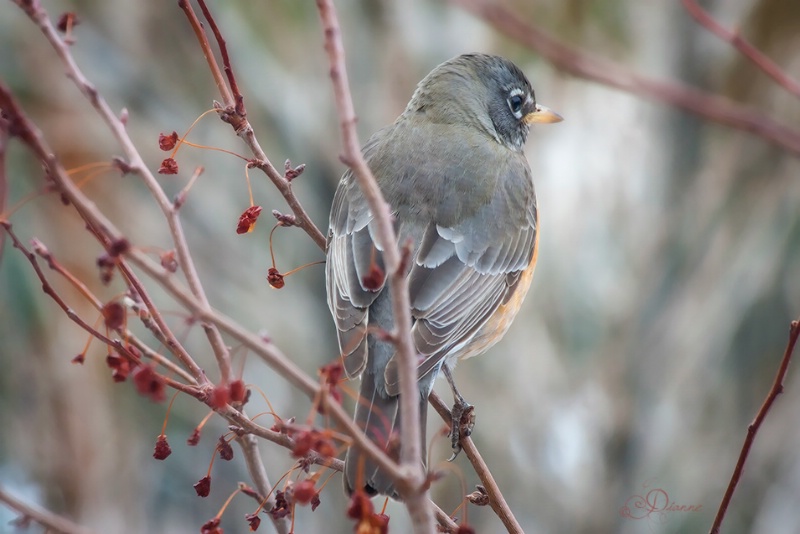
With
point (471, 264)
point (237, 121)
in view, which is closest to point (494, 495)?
point (237, 121)

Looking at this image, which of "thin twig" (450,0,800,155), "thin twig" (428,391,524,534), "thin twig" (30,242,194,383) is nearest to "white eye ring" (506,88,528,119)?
"thin twig" (428,391,524,534)

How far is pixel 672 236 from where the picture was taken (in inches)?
223

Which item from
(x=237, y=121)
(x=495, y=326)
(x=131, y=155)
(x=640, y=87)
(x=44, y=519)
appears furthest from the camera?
(x=495, y=326)

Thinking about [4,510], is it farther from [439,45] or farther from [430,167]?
[439,45]

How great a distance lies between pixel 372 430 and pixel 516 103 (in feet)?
7.28

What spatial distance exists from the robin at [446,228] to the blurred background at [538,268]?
1738mm

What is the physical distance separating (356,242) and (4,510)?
8.35 ft

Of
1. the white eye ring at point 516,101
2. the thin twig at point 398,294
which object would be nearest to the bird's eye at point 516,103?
the white eye ring at point 516,101

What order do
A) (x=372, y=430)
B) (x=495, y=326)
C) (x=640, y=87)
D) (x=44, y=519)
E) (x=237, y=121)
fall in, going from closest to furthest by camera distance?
(x=44, y=519) → (x=640, y=87) → (x=372, y=430) → (x=237, y=121) → (x=495, y=326)

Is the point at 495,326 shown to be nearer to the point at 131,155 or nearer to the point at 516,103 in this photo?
the point at 516,103

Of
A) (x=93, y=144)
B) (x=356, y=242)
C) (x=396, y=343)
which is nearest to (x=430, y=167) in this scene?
(x=356, y=242)

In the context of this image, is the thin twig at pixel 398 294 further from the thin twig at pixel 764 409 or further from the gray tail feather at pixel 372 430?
the thin twig at pixel 764 409

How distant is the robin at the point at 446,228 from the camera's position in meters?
2.67

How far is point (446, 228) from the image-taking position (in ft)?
10.00
